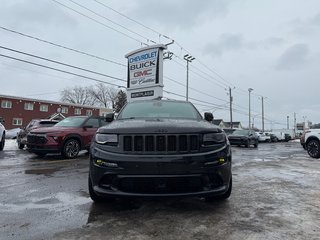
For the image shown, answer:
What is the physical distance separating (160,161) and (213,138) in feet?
2.69

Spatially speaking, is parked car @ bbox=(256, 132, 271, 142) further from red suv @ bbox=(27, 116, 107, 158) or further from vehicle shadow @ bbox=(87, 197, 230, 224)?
vehicle shadow @ bbox=(87, 197, 230, 224)

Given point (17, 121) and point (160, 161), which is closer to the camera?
point (160, 161)

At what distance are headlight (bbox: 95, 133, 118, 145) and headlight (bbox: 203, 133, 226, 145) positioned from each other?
1.15m

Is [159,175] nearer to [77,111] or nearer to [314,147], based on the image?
[314,147]

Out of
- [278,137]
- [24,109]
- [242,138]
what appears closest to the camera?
[242,138]

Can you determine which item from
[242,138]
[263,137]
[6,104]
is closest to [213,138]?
[242,138]

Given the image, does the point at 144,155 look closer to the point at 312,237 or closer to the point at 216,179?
the point at 216,179

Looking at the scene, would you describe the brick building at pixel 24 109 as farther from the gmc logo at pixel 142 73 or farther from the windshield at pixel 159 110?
the windshield at pixel 159 110

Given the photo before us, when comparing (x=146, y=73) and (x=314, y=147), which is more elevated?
(x=146, y=73)

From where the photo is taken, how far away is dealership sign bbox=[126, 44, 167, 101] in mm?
18344

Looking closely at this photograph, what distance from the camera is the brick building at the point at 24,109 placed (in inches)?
1930

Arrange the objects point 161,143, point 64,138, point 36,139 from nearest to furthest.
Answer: point 161,143 → point 36,139 → point 64,138

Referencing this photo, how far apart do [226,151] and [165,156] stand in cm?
88

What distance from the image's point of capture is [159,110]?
Result: 5883mm
